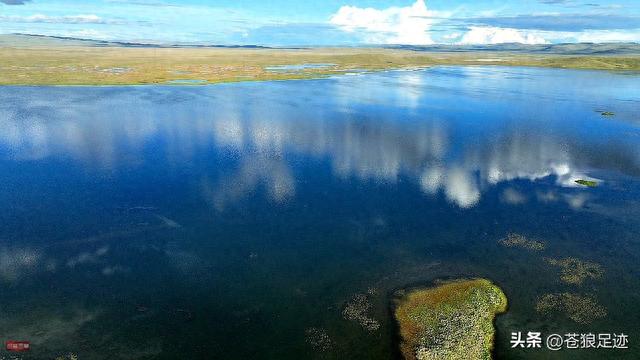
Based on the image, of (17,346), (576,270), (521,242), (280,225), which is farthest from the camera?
(280,225)

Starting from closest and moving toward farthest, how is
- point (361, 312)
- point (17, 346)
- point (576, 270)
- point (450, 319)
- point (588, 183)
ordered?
1. point (17, 346)
2. point (450, 319)
3. point (361, 312)
4. point (576, 270)
5. point (588, 183)

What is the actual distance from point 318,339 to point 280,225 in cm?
1455

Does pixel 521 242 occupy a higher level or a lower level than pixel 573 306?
higher

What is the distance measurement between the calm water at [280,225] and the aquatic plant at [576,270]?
0.71m

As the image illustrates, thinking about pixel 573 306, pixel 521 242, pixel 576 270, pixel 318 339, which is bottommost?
pixel 318 339

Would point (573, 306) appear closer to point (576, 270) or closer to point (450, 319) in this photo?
point (576, 270)

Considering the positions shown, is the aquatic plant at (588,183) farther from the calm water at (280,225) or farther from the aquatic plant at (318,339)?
the aquatic plant at (318,339)

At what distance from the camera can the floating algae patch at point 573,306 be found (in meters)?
26.0

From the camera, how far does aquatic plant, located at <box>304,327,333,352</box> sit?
76.3ft

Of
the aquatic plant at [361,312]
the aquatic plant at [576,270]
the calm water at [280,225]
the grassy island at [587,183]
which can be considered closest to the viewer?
the calm water at [280,225]

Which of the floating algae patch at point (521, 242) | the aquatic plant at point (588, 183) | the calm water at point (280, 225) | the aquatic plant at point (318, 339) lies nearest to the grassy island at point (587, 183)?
the aquatic plant at point (588, 183)

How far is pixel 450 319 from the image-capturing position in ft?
83.9

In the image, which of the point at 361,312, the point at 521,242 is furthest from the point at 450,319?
the point at 521,242

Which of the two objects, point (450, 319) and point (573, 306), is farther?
point (573, 306)
